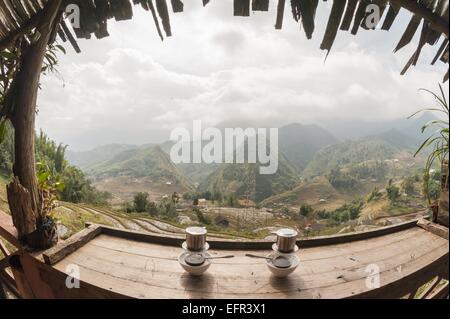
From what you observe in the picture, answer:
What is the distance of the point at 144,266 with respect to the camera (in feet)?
5.23

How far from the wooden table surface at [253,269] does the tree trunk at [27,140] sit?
378mm

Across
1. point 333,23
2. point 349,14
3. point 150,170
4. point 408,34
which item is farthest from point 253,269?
point 150,170

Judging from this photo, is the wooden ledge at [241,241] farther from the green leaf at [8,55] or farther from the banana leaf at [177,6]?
the banana leaf at [177,6]

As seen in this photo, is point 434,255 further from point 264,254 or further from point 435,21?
point 435,21

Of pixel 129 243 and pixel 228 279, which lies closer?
pixel 228 279

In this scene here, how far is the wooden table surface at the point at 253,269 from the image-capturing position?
4.45 ft

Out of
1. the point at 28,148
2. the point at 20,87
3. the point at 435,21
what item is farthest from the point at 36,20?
the point at 435,21

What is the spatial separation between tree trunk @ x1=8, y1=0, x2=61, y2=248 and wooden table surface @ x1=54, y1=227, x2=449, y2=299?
38 centimetres

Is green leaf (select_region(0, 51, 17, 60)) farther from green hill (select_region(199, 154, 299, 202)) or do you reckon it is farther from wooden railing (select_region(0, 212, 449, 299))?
green hill (select_region(199, 154, 299, 202))

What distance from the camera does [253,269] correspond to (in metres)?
1.56

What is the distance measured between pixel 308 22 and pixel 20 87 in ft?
6.08

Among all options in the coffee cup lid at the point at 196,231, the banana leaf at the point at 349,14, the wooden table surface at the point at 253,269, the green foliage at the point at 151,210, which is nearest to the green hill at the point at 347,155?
the green foliage at the point at 151,210

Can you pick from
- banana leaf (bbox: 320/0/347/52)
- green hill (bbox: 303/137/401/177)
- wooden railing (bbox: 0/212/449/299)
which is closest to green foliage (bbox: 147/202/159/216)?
wooden railing (bbox: 0/212/449/299)
